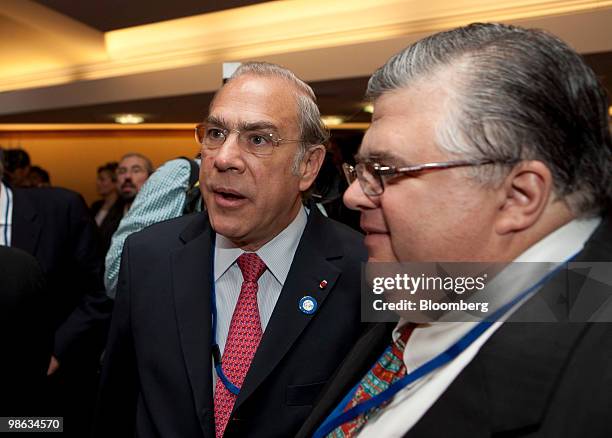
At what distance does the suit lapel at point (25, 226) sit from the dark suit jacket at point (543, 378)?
248cm

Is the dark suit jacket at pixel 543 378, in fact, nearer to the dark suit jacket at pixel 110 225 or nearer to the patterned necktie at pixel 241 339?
the patterned necktie at pixel 241 339

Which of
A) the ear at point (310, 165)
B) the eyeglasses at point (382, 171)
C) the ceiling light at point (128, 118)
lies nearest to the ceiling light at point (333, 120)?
the ceiling light at point (128, 118)

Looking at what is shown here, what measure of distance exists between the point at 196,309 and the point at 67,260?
5.98ft

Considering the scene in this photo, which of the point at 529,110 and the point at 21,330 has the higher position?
the point at 529,110

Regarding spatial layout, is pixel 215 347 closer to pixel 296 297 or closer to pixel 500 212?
pixel 296 297

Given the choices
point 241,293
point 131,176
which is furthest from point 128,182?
point 241,293

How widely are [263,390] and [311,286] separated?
269 mm

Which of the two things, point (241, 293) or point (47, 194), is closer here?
point (241, 293)

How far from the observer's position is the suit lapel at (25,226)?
9.33 ft

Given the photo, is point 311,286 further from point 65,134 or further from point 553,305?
point 65,134

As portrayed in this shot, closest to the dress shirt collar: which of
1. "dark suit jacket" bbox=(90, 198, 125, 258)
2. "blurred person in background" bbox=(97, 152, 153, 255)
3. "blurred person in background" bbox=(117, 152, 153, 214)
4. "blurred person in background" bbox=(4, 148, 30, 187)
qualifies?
"dark suit jacket" bbox=(90, 198, 125, 258)

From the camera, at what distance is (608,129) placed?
94 centimetres

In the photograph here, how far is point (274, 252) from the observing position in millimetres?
1506

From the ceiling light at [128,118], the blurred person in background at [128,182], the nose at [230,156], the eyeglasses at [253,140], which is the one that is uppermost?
the ceiling light at [128,118]
